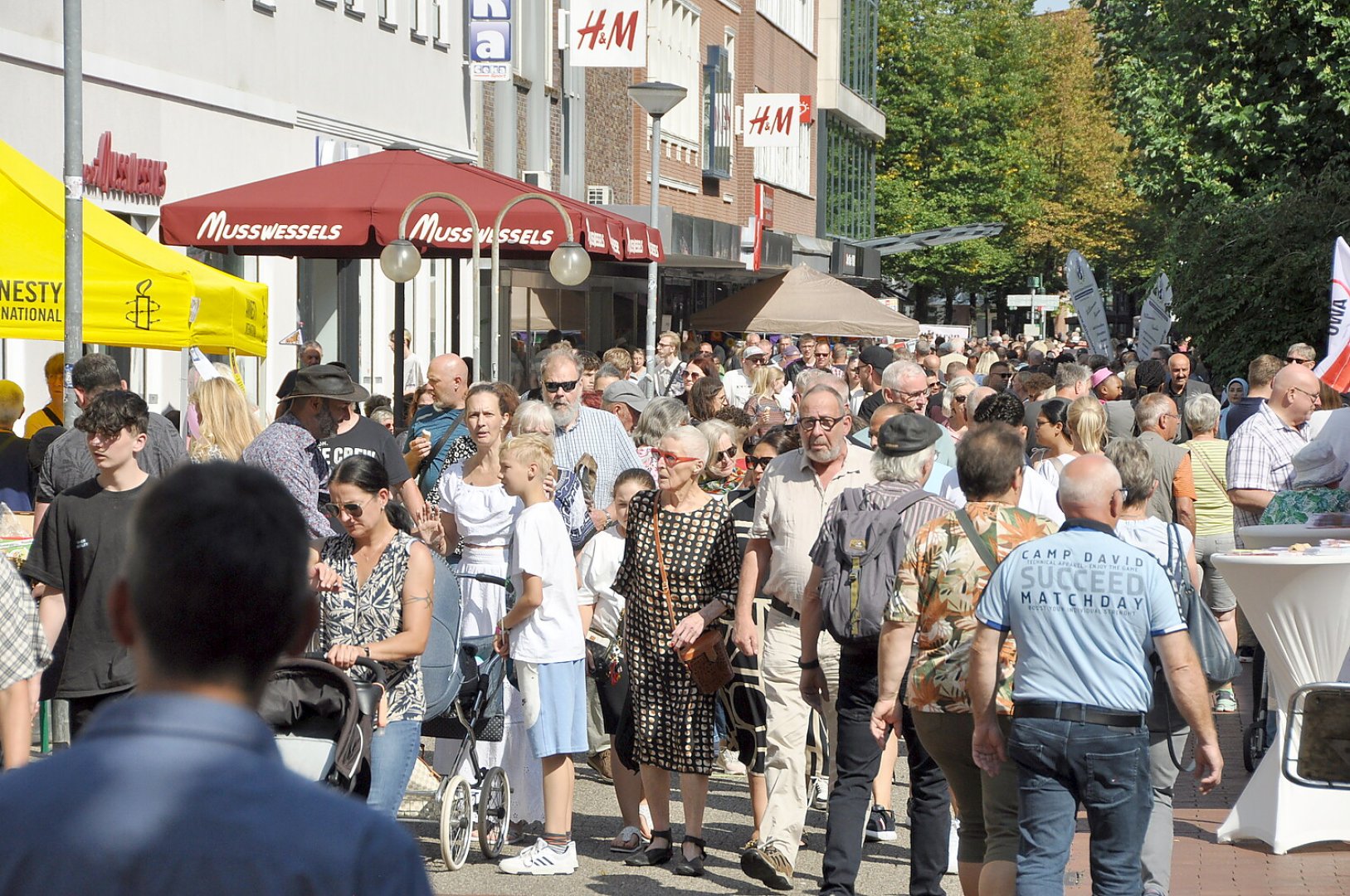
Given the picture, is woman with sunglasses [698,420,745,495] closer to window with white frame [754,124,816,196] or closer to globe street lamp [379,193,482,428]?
globe street lamp [379,193,482,428]

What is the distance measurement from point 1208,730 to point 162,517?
13.4 feet

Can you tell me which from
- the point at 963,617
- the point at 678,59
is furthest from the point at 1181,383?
the point at 678,59

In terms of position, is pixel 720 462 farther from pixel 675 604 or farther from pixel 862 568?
pixel 862 568

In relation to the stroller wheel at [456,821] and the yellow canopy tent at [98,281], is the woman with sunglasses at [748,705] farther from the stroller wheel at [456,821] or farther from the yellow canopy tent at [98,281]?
the yellow canopy tent at [98,281]

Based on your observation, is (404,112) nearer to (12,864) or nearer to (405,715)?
(405,715)

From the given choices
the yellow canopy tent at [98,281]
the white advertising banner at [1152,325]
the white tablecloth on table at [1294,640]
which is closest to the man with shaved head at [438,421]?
the yellow canopy tent at [98,281]

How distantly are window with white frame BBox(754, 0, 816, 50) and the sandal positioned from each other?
1635 inches

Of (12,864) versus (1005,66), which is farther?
(1005,66)

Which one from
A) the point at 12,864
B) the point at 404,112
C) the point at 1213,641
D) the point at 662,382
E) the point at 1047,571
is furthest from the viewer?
the point at 404,112

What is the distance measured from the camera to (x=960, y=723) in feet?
19.8

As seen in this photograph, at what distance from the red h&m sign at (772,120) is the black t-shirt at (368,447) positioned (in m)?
31.5

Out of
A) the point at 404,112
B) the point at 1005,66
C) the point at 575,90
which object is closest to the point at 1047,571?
the point at 404,112

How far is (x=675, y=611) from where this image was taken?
761cm

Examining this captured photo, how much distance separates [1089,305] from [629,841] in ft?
51.1
